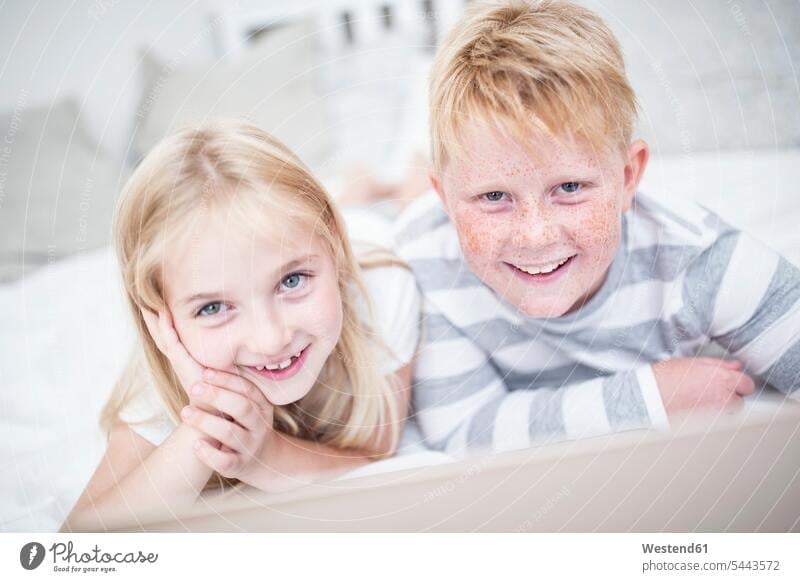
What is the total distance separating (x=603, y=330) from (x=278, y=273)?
289mm

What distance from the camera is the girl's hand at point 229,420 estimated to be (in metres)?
0.60

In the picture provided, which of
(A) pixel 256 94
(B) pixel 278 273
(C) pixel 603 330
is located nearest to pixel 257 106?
(A) pixel 256 94

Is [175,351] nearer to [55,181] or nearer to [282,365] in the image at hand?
[282,365]

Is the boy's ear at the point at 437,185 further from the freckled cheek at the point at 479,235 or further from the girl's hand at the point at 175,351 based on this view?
the girl's hand at the point at 175,351

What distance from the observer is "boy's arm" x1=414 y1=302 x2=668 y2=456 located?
24.3 inches

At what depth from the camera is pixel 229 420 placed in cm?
61

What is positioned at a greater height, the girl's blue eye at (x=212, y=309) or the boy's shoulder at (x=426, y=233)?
the boy's shoulder at (x=426, y=233)

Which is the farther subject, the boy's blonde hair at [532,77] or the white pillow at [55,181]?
the white pillow at [55,181]

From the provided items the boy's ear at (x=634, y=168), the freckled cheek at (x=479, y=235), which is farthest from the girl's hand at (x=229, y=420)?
the boy's ear at (x=634, y=168)

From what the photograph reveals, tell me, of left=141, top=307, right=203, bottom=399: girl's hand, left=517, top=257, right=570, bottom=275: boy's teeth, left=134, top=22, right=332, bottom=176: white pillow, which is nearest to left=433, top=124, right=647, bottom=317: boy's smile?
left=517, top=257, right=570, bottom=275: boy's teeth

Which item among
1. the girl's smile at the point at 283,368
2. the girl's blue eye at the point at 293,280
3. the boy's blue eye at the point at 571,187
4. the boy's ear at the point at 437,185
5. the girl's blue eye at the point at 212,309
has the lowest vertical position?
the girl's smile at the point at 283,368
